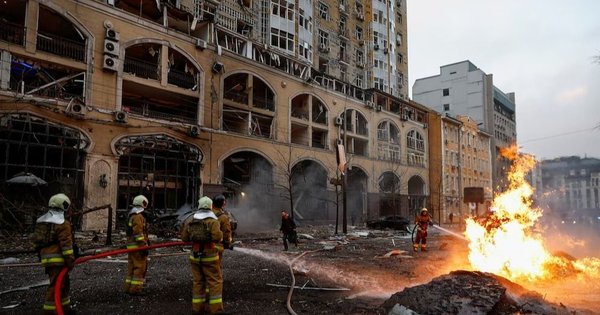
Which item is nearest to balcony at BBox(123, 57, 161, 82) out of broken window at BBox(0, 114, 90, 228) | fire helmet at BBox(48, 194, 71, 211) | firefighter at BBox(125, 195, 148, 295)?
broken window at BBox(0, 114, 90, 228)

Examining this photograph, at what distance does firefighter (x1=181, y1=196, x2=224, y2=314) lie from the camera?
646cm

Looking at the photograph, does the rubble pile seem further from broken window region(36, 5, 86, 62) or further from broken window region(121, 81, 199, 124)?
broken window region(36, 5, 86, 62)

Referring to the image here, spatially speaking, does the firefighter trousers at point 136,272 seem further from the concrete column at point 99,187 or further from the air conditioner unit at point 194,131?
the air conditioner unit at point 194,131

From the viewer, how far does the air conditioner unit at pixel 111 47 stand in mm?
23406

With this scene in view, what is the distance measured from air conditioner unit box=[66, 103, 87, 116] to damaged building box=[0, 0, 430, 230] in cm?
7

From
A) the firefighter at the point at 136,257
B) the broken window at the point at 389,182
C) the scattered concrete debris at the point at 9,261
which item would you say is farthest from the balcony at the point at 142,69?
the broken window at the point at 389,182

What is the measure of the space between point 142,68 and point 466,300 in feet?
85.7

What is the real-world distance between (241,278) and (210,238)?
12.5ft

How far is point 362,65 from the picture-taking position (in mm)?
51125

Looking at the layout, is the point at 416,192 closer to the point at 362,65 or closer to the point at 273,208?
the point at 362,65

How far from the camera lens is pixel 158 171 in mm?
26031

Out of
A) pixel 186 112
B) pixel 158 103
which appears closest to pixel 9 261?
pixel 158 103

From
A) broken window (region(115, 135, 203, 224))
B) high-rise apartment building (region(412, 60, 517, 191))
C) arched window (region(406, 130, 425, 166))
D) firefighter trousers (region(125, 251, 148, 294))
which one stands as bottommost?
firefighter trousers (region(125, 251, 148, 294))

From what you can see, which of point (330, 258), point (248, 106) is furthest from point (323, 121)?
point (330, 258)
